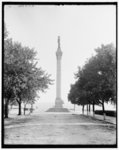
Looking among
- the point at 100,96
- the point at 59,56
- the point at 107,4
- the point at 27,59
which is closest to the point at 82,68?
the point at 100,96

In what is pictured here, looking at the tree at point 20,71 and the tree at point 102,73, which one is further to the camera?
the tree at point 102,73

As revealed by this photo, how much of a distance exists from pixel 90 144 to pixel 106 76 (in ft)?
66.6

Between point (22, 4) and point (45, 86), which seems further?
point (45, 86)

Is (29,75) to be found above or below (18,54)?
below

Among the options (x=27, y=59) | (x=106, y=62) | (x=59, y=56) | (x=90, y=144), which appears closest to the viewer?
(x=90, y=144)

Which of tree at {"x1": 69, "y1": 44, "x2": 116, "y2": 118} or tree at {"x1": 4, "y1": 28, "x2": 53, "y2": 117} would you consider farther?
tree at {"x1": 69, "y1": 44, "x2": 116, "y2": 118}

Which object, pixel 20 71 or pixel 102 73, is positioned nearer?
pixel 20 71

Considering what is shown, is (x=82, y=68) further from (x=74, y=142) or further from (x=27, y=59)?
(x=74, y=142)

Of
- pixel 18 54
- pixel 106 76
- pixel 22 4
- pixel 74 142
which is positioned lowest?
pixel 74 142

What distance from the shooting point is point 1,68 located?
15953mm

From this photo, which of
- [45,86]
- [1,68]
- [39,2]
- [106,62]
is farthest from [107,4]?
[45,86]

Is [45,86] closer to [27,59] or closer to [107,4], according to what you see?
[27,59]

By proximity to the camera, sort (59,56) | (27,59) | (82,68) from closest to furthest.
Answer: (27,59) → (82,68) → (59,56)

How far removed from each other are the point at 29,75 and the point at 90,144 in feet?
58.7
